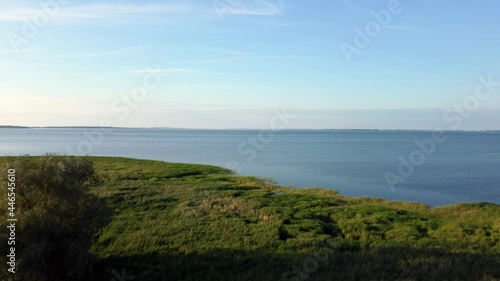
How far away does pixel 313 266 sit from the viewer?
18.1 meters

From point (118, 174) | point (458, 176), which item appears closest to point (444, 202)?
point (458, 176)

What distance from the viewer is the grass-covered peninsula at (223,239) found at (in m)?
17.5

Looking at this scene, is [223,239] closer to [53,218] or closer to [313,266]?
[313,266]

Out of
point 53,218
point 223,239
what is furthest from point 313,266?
point 53,218

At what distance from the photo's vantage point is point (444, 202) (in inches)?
1633

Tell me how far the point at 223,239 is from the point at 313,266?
253 inches

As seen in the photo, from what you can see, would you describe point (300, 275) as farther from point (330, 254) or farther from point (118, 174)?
point (118, 174)

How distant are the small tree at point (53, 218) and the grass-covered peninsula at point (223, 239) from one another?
0.14 ft

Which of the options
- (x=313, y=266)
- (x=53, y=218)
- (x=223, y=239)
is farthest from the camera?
(x=223, y=239)

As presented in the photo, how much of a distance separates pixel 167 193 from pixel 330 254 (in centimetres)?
1983

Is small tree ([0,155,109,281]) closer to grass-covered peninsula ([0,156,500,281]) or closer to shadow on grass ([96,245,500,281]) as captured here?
grass-covered peninsula ([0,156,500,281])

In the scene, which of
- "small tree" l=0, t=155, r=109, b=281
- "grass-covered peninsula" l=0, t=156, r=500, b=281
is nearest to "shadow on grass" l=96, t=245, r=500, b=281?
"grass-covered peninsula" l=0, t=156, r=500, b=281

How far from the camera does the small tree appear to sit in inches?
678

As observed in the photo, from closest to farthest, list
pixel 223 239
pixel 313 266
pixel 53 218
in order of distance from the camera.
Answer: pixel 313 266 < pixel 53 218 < pixel 223 239
